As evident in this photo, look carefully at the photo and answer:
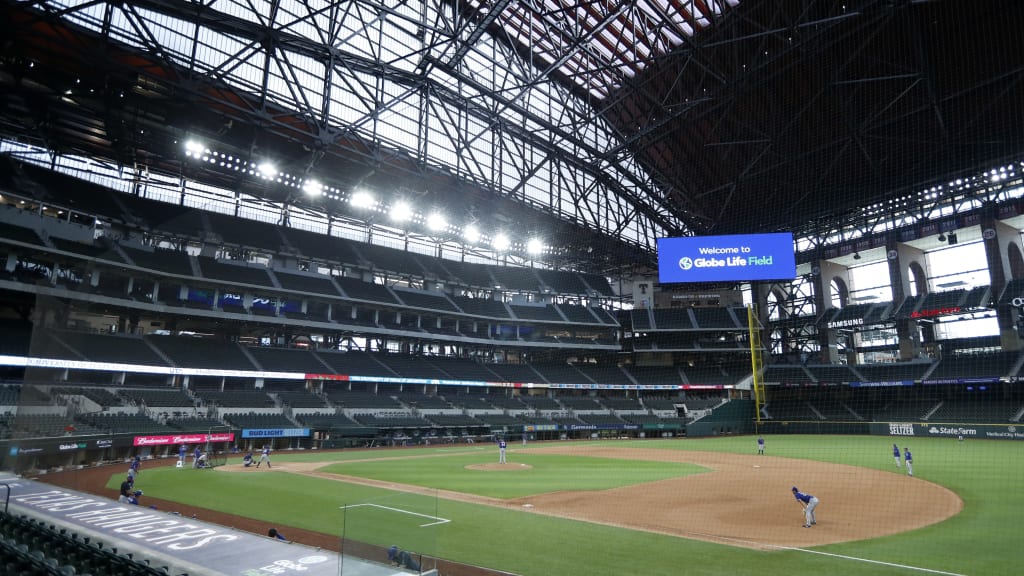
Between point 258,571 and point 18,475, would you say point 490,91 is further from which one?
point 258,571

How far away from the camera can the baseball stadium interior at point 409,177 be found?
25172 mm

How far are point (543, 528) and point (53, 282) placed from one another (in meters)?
15.6

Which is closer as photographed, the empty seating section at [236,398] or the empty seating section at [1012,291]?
the empty seating section at [236,398]

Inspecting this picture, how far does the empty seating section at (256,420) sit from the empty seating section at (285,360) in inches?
197

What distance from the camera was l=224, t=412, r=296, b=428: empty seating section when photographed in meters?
33.5

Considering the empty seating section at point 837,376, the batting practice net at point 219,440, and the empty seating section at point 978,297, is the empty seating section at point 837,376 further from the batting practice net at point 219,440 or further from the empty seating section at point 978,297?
the batting practice net at point 219,440

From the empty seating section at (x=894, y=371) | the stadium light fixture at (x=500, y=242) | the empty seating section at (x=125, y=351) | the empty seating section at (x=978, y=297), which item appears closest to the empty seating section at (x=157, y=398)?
the empty seating section at (x=125, y=351)

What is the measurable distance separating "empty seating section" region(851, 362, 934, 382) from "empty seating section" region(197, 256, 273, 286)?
53166 millimetres

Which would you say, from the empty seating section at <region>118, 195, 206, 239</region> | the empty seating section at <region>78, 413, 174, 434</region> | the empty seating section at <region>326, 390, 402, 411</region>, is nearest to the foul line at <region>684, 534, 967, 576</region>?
the empty seating section at <region>78, 413, 174, 434</region>

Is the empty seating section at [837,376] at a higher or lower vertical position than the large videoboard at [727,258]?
lower

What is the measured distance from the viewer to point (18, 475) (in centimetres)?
1398

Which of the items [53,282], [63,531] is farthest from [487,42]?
[63,531]

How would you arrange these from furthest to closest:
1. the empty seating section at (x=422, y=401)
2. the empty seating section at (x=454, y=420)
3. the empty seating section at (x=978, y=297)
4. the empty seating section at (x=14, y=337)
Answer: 1. the empty seating section at (x=422, y=401)
2. the empty seating section at (x=454, y=420)
3. the empty seating section at (x=978, y=297)
4. the empty seating section at (x=14, y=337)

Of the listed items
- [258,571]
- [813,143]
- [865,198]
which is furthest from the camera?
[865,198]
